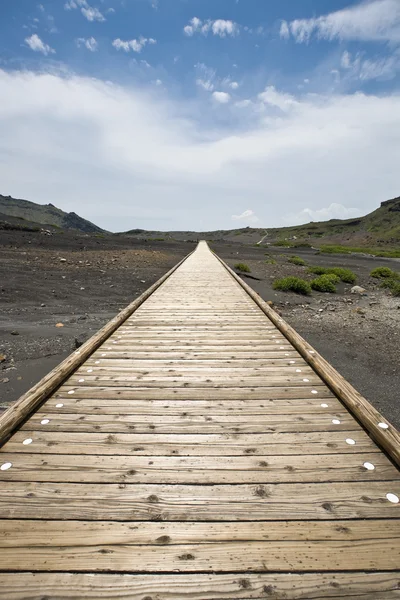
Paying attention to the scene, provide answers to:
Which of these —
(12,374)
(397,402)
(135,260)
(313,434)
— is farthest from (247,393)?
(135,260)

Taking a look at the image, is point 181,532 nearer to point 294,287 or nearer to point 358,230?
point 294,287

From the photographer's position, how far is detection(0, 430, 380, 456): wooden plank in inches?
105

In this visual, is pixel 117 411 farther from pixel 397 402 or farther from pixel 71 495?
pixel 397 402

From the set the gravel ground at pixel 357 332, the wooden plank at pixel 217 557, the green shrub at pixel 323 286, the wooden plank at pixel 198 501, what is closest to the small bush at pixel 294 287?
the gravel ground at pixel 357 332

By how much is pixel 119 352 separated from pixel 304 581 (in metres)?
3.87

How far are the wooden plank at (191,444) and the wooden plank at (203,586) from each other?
0.95m

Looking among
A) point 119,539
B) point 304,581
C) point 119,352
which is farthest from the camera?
point 119,352

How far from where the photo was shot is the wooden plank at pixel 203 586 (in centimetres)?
163

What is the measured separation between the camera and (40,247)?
23.3m

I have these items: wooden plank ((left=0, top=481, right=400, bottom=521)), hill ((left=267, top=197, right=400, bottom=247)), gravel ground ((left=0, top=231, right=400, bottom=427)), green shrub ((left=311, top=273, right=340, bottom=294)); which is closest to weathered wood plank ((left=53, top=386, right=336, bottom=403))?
wooden plank ((left=0, top=481, right=400, bottom=521))

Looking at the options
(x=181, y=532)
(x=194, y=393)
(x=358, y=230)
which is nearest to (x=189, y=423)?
(x=194, y=393)

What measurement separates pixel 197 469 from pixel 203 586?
811mm

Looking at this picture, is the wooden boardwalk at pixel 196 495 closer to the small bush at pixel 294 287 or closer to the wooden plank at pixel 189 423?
the wooden plank at pixel 189 423

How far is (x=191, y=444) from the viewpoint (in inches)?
110
